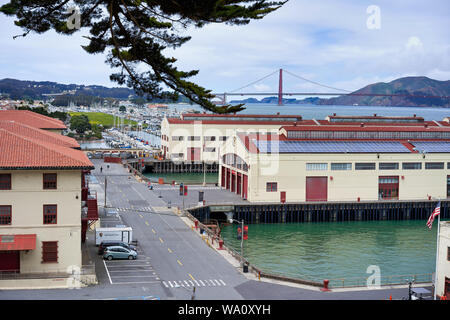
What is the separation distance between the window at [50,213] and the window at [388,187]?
51.0 metres

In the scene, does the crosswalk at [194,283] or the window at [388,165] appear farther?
the window at [388,165]

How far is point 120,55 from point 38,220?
2324 centimetres

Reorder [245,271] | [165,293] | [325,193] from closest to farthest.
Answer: [165,293], [245,271], [325,193]

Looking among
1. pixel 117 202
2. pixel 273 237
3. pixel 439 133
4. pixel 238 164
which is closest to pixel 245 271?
pixel 273 237

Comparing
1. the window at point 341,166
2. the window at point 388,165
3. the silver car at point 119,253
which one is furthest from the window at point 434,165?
the silver car at point 119,253

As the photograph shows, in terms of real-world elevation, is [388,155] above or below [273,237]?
above

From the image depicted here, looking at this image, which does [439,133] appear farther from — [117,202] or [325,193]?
[117,202]

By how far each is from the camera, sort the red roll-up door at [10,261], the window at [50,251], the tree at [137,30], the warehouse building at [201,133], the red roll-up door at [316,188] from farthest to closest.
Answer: the warehouse building at [201,133], the red roll-up door at [316,188], the window at [50,251], the red roll-up door at [10,261], the tree at [137,30]

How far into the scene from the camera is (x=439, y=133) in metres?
86.8

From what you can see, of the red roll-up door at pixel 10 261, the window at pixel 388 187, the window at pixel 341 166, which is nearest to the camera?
the red roll-up door at pixel 10 261

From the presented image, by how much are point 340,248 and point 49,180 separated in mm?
31048

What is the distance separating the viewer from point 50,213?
1427 inches

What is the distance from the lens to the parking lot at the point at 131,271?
119ft

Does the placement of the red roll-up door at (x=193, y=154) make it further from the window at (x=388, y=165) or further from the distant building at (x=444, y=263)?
the distant building at (x=444, y=263)
